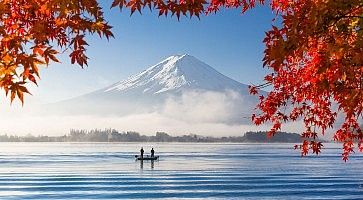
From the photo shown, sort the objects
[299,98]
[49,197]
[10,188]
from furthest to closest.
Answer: [10,188], [49,197], [299,98]

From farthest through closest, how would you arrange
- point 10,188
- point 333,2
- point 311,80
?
point 10,188 < point 311,80 < point 333,2

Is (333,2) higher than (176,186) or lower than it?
higher

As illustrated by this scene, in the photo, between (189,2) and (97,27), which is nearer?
(97,27)

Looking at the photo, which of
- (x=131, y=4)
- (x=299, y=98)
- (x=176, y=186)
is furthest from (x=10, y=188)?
(x=131, y=4)

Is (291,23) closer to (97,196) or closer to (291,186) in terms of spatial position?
(97,196)

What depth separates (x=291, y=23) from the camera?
7.21 m

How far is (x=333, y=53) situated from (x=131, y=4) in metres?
2.93

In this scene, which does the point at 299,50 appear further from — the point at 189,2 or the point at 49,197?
the point at 49,197

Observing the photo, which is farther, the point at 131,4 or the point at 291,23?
the point at 131,4

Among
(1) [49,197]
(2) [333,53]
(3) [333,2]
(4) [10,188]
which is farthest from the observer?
(4) [10,188]

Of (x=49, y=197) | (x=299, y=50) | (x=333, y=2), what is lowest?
(x=49, y=197)

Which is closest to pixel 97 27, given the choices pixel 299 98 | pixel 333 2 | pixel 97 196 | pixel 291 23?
pixel 291 23

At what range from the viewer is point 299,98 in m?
13.2

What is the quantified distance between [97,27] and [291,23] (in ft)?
8.09
